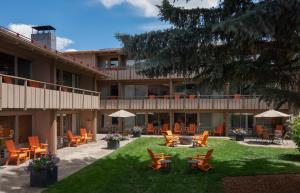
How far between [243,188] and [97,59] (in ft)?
100

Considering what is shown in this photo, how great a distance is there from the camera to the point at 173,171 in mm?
17500

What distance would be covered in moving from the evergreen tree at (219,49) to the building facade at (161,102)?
21.6m

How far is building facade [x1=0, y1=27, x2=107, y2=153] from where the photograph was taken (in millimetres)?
17141

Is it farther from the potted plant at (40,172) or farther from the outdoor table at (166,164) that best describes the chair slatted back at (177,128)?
the potted plant at (40,172)

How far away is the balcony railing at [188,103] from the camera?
1377 inches

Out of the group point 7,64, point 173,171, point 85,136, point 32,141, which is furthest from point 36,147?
point 85,136

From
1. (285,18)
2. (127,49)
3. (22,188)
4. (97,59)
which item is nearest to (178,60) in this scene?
(127,49)

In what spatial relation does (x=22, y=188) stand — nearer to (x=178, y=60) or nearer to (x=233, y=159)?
(x=178, y=60)

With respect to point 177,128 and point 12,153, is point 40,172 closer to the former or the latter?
point 12,153

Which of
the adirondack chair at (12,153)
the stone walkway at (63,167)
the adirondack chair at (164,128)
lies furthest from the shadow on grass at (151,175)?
the adirondack chair at (164,128)

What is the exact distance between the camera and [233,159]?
20812 millimetres

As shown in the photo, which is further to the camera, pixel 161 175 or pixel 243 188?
pixel 161 175

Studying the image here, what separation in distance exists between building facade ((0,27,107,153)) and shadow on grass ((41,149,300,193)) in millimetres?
3828

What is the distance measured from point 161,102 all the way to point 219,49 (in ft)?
86.0
